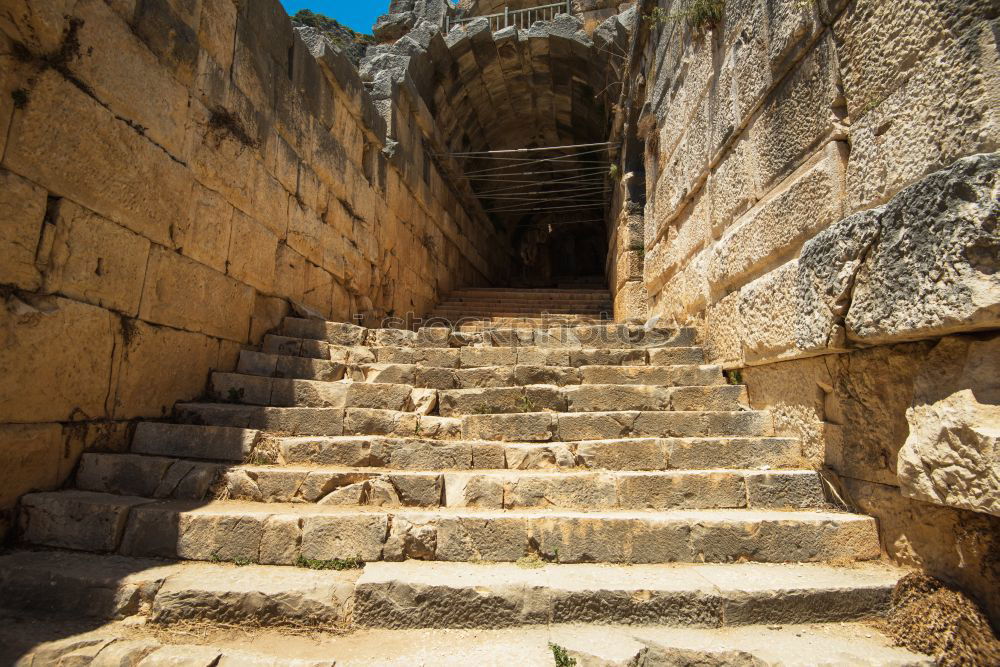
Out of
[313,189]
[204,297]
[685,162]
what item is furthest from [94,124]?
[685,162]

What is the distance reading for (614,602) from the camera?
2383 mm

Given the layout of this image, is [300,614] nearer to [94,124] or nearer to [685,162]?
[94,124]

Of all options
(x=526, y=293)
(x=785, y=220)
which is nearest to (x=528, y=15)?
(x=526, y=293)

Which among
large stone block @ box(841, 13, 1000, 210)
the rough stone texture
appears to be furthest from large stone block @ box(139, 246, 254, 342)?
large stone block @ box(841, 13, 1000, 210)

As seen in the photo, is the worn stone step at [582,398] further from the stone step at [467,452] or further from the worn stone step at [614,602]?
the worn stone step at [614,602]

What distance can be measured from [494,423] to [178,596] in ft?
6.82

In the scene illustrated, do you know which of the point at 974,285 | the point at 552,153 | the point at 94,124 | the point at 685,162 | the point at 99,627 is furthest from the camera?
the point at 552,153

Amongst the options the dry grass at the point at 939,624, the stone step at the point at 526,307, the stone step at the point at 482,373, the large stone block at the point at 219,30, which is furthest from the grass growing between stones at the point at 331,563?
the stone step at the point at 526,307

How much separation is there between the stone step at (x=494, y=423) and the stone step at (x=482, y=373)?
0.64m

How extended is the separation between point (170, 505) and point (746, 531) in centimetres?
313

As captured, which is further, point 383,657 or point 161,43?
point 161,43

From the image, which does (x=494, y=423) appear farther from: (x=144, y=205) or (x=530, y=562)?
(x=144, y=205)

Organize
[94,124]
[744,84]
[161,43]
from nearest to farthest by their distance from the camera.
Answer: [94,124]
[161,43]
[744,84]

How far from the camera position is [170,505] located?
2.93m
